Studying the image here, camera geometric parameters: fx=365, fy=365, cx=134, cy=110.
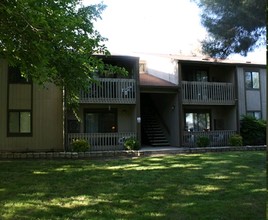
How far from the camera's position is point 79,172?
459 inches

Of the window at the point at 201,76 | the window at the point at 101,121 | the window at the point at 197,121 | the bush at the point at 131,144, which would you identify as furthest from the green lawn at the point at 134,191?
the window at the point at 201,76

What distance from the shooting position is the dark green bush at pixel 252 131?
2306cm

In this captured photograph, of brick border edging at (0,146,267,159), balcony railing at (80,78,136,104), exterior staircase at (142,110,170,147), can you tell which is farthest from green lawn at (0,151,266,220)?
exterior staircase at (142,110,170,147)

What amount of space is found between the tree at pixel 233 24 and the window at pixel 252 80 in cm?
1175

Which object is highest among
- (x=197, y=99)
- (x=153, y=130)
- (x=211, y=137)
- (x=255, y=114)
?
(x=197, y=99)

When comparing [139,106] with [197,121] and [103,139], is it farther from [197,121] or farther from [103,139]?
[197,121]

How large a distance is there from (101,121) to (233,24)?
11709mm

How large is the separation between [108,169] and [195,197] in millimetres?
4885

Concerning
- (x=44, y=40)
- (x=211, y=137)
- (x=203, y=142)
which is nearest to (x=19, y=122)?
(x=203, y=142)

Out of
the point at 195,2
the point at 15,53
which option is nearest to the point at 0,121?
the point at 15,53

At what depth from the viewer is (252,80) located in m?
25.8

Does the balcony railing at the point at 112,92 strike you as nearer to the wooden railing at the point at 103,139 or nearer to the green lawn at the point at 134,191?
the wooden railing at the point at 103,139

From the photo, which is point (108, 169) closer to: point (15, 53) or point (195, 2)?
point (15, 53)

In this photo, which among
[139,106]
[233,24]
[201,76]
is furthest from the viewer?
[201,76]
